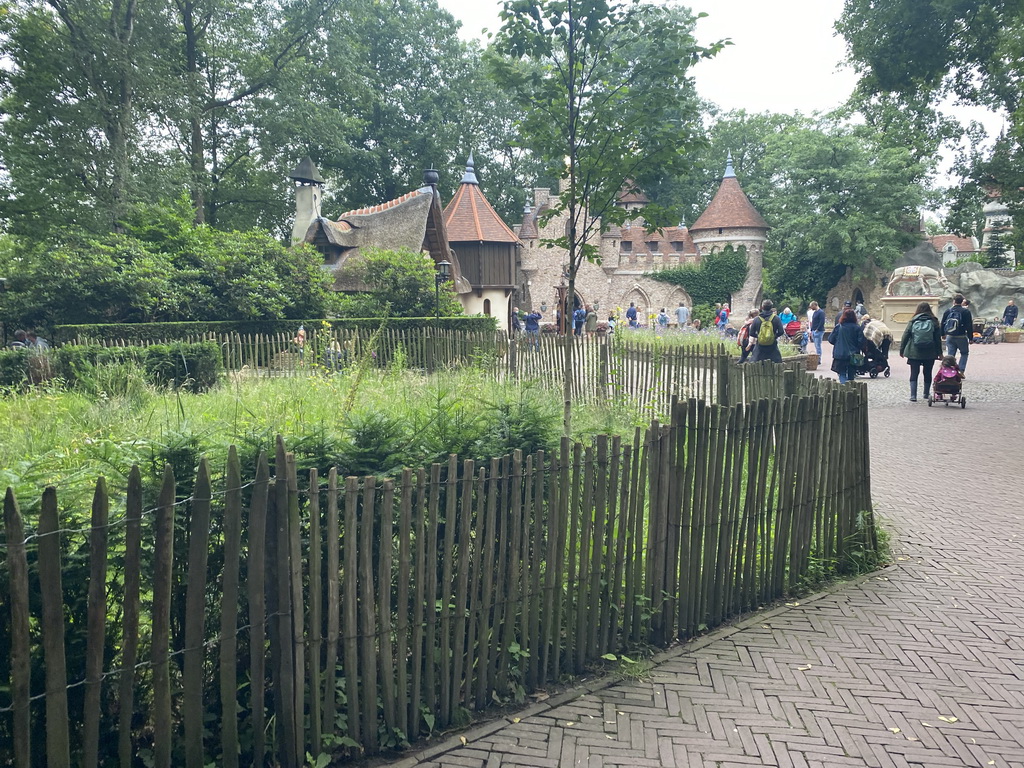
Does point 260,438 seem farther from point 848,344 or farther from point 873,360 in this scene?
point 873,360

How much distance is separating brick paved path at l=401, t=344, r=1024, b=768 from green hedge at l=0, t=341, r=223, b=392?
838cm

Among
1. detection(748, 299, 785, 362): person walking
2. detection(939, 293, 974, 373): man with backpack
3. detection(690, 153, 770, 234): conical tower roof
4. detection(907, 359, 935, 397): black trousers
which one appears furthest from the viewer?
detection(690, 153, 770, 234): conical tower roof

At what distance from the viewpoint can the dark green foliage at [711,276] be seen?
4716 centimetres

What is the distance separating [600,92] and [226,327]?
591 inches

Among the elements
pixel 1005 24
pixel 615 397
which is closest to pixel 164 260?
pixel 615 397

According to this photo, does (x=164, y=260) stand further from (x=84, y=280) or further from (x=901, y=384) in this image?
(x=901, y=384)

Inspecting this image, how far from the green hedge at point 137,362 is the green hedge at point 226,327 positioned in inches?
157

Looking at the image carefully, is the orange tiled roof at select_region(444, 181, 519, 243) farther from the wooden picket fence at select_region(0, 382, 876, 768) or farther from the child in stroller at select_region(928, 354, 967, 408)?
the wooden picket fence at select_region(0, 382, 876, 768)

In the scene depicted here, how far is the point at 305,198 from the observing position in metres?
34.9

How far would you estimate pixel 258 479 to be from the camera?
2857 millimetres

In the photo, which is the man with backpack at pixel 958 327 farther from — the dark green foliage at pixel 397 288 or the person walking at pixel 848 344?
the dark green foliage at pixel 397 288

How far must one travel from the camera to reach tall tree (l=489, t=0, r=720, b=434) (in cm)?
702

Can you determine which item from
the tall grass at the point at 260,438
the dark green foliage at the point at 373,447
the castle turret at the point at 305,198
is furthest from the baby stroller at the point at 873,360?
the castle turret at the point at 305,198

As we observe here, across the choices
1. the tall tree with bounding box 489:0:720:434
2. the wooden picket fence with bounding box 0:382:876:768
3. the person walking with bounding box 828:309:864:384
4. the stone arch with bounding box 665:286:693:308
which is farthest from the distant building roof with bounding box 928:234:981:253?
the wooden picket fence with bounding box 0:382:876:768
